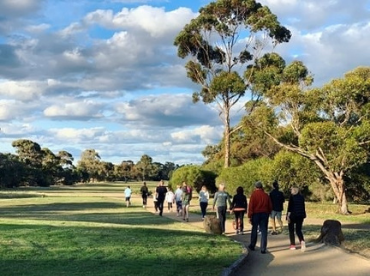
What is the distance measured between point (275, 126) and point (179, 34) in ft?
56.3

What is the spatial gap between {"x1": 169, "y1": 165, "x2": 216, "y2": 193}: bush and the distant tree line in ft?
169

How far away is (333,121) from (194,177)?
1820 cm

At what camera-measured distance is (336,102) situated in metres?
30.9

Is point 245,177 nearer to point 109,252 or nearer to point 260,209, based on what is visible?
point 260,209

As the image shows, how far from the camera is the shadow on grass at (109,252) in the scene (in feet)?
33.3

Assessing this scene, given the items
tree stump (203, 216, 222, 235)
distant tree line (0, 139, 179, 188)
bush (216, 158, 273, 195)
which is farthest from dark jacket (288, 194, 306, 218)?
distant tree line (0, 139, 179, 188)

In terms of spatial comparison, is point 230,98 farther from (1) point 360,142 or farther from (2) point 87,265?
(2) point 87,265

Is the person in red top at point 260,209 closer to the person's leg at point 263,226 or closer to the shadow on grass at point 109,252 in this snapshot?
the person's leg at point 263,226

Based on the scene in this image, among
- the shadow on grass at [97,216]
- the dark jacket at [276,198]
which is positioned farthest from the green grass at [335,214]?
the dark jacket at [276,198]

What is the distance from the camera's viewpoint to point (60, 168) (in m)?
139

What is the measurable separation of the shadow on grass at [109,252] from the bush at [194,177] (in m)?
31.1

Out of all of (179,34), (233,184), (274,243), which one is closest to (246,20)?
(179,34)

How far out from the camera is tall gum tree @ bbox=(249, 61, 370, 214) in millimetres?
30047

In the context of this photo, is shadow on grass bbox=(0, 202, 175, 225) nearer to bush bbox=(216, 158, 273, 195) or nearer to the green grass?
the green grass
